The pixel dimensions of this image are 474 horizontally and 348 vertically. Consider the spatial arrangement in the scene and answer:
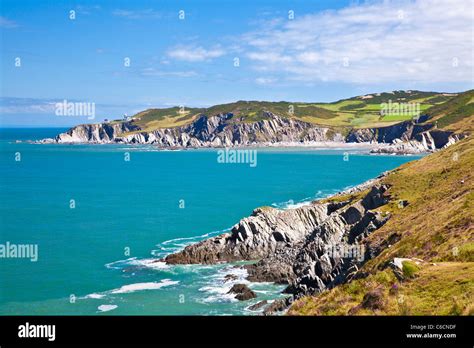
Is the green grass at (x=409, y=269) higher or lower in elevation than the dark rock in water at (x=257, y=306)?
higher

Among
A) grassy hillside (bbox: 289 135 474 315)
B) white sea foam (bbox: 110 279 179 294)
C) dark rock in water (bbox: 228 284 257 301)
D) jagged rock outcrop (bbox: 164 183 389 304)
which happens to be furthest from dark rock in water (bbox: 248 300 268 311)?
white sea foam (bbox: 110 279 179 294)

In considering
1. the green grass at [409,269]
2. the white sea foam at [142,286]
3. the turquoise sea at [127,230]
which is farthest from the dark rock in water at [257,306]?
the green grass at [409,269]

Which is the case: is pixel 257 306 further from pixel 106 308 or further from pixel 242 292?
pixel 106 308

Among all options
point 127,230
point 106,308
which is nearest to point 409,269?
point 106,308

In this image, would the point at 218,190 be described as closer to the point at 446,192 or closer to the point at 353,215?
the point at 353,215

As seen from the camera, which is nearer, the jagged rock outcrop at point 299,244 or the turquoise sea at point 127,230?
the jagged rock outcrop at point 299,244

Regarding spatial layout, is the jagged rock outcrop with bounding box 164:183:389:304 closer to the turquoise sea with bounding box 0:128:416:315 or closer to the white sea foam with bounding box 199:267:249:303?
the white sea foam with bounding box 199:267:249:303

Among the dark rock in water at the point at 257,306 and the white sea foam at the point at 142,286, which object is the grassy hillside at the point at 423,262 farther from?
the white sea foam at the point at 142,286
